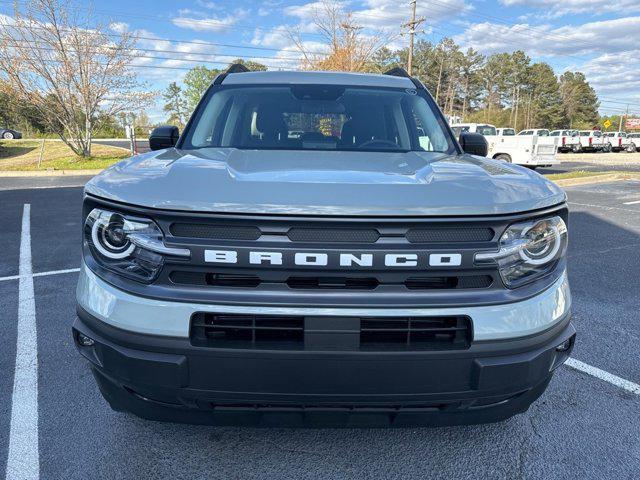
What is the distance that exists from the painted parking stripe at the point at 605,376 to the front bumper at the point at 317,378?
1.53 metres

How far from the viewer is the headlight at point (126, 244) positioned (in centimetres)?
173

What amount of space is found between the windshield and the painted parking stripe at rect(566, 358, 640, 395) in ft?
5.55

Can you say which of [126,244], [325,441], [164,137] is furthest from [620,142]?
Answer: [126,244]

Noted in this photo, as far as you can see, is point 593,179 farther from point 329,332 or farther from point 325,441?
point 329,332

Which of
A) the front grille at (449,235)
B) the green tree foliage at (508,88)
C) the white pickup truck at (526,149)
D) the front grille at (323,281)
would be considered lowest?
the white pickup truck at (526,149)

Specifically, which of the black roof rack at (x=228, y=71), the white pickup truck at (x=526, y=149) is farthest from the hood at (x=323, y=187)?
the white pickup truck at (x=526, y=149)

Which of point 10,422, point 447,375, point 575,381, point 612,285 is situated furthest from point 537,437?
point 612,285

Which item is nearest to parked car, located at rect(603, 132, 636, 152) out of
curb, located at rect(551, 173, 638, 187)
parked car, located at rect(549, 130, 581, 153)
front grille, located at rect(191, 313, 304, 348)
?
parked car, located at rect(549, 130, 581, 153)

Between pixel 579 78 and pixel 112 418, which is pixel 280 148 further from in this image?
pixel 579 78

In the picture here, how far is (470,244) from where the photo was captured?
171 cm

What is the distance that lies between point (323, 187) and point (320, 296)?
40 cm

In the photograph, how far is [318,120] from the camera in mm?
3137

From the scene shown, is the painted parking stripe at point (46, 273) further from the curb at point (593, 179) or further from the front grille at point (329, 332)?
the curb at point (593, 179)

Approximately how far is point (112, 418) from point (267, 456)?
2.96 ft
